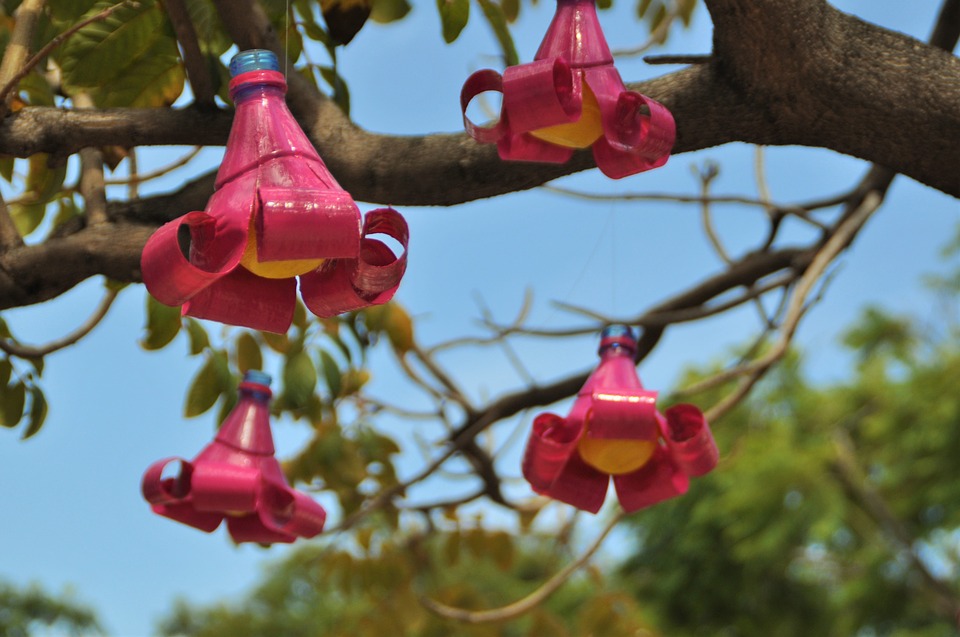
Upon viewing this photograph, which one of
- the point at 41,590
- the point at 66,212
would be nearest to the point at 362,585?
the point at 66,212

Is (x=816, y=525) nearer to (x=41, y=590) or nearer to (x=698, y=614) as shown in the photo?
(x=698, y=614)

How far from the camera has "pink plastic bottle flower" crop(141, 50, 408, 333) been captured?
126 cm

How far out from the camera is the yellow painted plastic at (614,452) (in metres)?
1.94

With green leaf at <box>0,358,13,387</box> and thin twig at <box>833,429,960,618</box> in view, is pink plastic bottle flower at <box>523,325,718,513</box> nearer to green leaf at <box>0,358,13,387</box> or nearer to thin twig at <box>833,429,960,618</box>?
green leaf at <box>0,358,13,387</box>

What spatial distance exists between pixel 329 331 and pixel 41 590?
9.45 m

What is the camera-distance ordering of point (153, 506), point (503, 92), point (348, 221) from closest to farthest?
point (348, 221)
point (503, 92)
point (153, 506)

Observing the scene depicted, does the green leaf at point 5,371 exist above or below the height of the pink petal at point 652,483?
above

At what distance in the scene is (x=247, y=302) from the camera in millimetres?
1464

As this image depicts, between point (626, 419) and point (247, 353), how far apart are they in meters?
1.05

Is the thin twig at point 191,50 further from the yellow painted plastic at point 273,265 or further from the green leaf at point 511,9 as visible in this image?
the green leaf at point 511,9

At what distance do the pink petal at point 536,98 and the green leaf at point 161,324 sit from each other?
0.84 meters

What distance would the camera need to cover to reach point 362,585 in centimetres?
365

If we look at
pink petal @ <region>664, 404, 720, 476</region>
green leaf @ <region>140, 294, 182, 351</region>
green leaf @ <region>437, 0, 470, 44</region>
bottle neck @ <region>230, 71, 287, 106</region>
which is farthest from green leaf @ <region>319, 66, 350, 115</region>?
pink petal @ <region>664, 404, 720, 476</region>

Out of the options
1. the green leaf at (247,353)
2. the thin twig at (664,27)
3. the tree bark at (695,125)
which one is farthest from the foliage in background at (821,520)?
the tree bark at (695,125)
